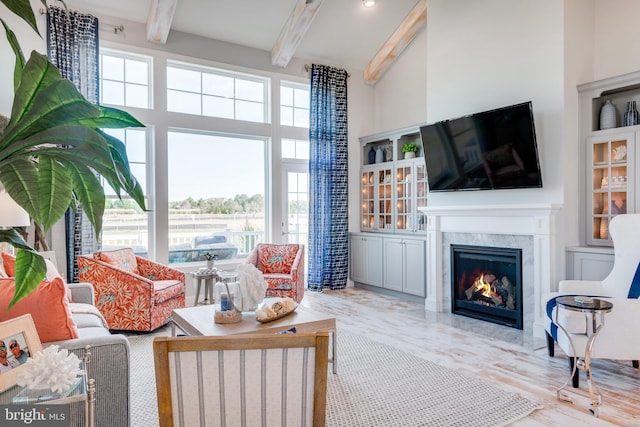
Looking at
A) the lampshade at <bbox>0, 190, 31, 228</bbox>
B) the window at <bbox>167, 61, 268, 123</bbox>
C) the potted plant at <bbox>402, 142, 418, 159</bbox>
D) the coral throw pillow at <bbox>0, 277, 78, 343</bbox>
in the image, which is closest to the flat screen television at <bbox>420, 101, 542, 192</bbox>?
the potted plant at <bbox>402, 142, 418, 159</bbox>

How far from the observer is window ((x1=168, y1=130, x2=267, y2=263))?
18.7 feet

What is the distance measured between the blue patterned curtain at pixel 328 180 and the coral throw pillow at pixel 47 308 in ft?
15.0

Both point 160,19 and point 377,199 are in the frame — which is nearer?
point 160,19

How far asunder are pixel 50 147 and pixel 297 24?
535cm

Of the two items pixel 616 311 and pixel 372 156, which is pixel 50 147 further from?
pixel 372 156

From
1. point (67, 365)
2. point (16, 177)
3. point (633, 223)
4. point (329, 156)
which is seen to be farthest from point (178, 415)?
point (329, 156)

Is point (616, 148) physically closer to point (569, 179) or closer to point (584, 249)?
point (569, 179)

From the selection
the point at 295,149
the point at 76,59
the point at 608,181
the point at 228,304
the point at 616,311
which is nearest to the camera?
the point at 616,311

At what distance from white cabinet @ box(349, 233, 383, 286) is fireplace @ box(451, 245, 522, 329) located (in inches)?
56.4

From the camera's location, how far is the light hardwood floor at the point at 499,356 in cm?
258

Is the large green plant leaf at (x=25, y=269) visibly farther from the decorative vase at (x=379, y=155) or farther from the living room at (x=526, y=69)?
the decorative vase at (x=379, y=155)

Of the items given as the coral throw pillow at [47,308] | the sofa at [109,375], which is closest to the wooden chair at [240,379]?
the sofa at [109,375]

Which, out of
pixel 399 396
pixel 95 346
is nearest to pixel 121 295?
pixel 95 346

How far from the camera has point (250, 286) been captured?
3084mm
